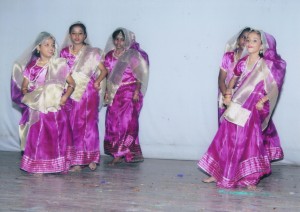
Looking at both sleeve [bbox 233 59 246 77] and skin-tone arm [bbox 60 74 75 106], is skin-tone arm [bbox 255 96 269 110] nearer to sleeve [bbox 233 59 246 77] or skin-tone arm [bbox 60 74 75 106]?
sleeve [bbox 233 59 246 77]

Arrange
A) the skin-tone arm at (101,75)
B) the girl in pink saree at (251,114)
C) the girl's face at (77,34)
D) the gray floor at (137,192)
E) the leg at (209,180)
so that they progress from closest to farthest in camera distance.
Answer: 1. the gray floor at (137,192)
2. the girl in pink saree at (251,114)
3. the leg at (209,180)
4. the girl's face at (77,34)
5. the skin-tone arm at (101,75)

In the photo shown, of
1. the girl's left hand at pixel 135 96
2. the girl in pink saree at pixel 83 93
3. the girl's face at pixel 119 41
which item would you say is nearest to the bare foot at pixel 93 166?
Answer: the girl in pink saree at pixel 83 93

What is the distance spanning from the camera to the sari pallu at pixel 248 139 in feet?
16.7

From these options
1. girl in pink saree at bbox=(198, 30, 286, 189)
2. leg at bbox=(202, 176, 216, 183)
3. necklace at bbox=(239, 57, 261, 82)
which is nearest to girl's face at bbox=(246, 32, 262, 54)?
girl in pink saree at bbox=(198, 30, 286, 189)

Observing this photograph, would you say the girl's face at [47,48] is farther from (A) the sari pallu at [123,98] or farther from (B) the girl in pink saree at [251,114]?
(B) the girl in pink saree at [251,114]

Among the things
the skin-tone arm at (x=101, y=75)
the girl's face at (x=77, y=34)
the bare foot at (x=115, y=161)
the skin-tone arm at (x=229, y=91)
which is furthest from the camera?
the bare foot at (x=115, y=161)

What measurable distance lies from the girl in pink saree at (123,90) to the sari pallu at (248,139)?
5.64 feet

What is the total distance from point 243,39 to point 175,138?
1710 millimetres

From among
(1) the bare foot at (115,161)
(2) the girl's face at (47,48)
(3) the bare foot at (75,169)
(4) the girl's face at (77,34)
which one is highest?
(4) the girl's face at (77,34)

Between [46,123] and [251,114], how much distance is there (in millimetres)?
2049

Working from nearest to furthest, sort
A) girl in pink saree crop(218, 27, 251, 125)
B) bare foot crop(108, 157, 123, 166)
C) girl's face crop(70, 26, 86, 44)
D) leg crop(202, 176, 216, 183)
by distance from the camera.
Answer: leg crop(202, 176, 216, 183) < girl in pink saree crop(218, 27, 251, 125) < girl's face crop(70, 26, 86, 44) < bare foot crop(108, 157, 123, 166)

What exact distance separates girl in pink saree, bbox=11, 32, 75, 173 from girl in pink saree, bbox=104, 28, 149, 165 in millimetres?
917

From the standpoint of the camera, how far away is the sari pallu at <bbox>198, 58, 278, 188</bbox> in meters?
5.08

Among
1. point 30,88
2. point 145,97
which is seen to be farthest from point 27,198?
point 145,97
